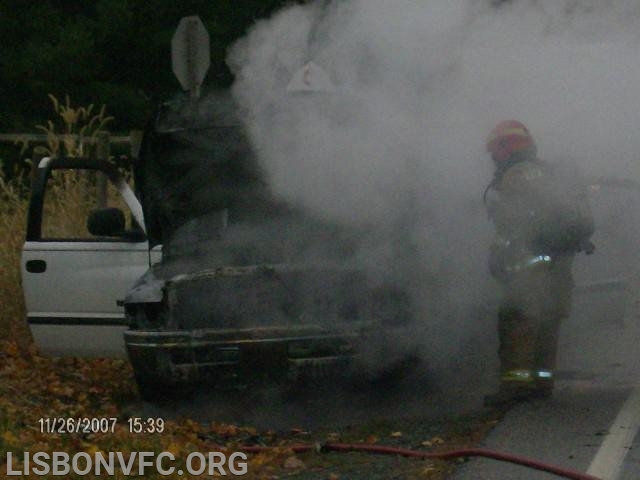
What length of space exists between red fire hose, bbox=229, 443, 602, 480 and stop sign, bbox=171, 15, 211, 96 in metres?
6.46

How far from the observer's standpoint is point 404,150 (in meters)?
9.61

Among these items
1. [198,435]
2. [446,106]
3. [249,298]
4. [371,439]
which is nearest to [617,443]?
[371,439]

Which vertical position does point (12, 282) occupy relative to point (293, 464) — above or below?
above

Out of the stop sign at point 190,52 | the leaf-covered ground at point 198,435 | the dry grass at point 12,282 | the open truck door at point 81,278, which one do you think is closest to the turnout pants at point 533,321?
the leaf-covered ground at point 198,435

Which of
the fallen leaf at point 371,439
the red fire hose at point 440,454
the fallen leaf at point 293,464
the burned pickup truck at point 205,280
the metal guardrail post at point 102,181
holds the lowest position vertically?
the fallen leaf at point 293,464

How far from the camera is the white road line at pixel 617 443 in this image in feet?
21.9

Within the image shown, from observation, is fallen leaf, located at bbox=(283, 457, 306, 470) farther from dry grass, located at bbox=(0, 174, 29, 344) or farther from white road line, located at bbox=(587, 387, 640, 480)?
dry grass, located at bbox=(0, 174, 29, 344)

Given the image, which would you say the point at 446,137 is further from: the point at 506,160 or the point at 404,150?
the point at 506,160

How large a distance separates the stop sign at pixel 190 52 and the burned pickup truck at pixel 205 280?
11.5ft

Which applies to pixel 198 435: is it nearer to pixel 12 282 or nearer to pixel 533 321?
pixel 533 321

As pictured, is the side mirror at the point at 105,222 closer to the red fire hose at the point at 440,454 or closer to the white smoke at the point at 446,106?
the white smoke at the point at 446,106

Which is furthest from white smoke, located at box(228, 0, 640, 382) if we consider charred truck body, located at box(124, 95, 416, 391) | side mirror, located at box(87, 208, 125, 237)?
side mirror, located at box(87, 208, 125, 237)

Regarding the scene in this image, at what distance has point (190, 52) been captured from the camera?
1352 centimetres

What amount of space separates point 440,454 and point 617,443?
3.04 feet
